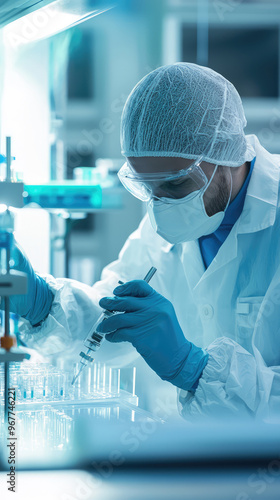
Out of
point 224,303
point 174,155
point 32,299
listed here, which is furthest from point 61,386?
point 174,155

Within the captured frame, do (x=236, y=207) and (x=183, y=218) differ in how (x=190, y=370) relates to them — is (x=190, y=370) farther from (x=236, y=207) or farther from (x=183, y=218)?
(x=236, y=207)

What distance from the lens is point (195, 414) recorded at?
1205 mm

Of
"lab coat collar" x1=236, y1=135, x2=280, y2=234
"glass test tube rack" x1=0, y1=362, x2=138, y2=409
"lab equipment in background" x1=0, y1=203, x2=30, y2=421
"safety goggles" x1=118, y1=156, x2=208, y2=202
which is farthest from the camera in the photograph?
"lab coat collar" x1=236, y1=135, x2=280, y2=234

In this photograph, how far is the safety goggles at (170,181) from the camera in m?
1.33

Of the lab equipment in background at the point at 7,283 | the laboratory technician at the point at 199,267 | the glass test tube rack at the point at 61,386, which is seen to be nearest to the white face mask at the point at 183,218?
the laboratory technician at the point at 199,267

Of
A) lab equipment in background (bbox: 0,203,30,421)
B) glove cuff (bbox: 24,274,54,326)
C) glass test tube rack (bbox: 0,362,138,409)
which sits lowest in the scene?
glass test tube rack (bbox: 0,362,138,409)

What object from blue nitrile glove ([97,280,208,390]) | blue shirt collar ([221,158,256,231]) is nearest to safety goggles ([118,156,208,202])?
blue shirt collar ([221,158,256,231])

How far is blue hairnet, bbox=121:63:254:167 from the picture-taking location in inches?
53.0

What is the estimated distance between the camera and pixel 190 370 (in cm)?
123

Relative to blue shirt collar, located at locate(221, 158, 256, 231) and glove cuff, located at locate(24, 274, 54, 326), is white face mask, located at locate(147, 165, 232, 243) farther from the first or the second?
glove cuff, located at locate(24, 274, 54, 326)

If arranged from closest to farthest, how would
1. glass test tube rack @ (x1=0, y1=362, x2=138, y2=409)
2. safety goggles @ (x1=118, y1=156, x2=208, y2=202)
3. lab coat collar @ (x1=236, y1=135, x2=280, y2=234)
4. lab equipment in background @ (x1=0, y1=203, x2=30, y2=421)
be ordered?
lab equipment in background @ (x1=0, y1=203, x2=30, y2=421) < glass test tube rack @ (x1=0, y1=362, x2=138, y2=409) < safety goggles @ (x1=118, y1=156, x2=208, y2=202) < lab coat collar @ (x1=236, y1=135, x2=280, y2=234)

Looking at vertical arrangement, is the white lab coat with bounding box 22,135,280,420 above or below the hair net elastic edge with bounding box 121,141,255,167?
below

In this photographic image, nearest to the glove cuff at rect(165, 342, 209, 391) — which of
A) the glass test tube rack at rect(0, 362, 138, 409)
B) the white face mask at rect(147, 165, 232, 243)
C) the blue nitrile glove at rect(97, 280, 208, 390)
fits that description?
the blue nitrile glove at rect(97, 280, 208, 390)

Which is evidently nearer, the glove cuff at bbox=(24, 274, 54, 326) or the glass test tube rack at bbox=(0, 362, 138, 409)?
the glass test tube rack at bbox=(0, 362, 138, 409)
